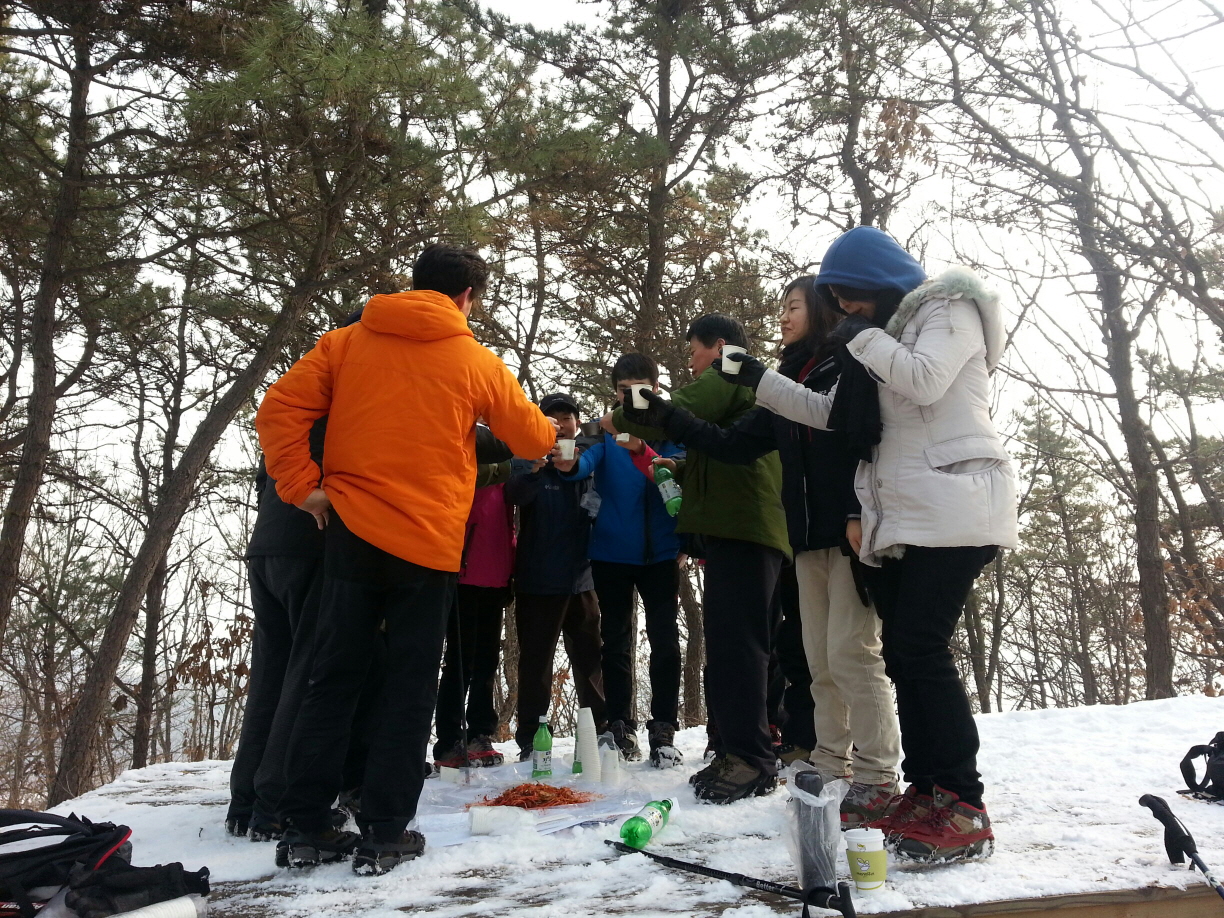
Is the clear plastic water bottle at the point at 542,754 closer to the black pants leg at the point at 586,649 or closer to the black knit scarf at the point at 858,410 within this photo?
the black pants leg at the point at 586,649

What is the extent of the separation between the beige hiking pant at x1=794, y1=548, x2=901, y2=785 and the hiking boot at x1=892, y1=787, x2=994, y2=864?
412 mm

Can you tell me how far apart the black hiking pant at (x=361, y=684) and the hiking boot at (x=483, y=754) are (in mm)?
1647

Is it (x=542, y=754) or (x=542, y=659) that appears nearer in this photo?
(x=542, y=754)

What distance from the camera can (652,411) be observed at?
10.8ft

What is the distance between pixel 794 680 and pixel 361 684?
195 centimetres

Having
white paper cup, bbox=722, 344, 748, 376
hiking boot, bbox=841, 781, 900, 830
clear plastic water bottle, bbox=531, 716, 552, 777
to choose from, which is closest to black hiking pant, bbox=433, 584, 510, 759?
clear plastic water bottle, bbox=531, 716, 552, 777

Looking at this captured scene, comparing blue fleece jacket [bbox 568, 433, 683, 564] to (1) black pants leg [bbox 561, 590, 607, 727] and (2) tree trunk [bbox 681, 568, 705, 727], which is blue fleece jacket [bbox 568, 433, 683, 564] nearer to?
(1) black pants leg [bbox 561, 590, 607, 727]

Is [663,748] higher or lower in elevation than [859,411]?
lower

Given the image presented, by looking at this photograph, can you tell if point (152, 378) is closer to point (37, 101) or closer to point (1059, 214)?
point (37, 101)

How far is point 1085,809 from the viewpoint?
2865mm

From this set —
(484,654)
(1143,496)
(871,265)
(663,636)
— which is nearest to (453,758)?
(484,654)

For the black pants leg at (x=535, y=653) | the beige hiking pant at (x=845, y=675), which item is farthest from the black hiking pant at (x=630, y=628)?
the beige hiking pant at (x=845, y=675)

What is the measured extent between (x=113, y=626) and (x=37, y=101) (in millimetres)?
4395

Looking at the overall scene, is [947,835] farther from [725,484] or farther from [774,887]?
[725,484]
